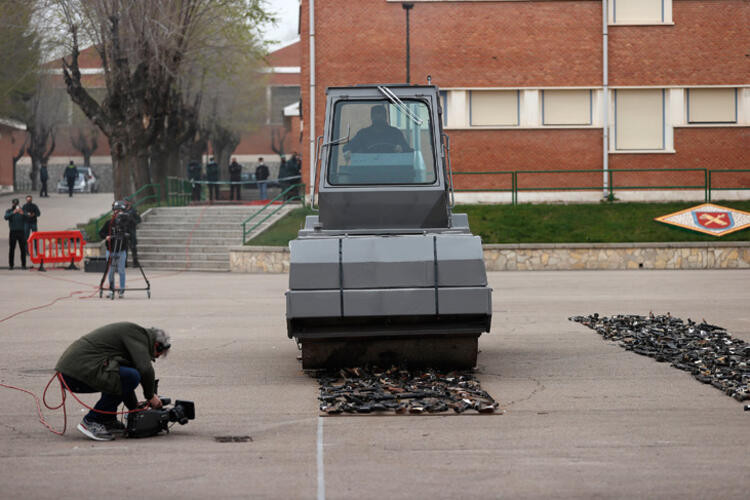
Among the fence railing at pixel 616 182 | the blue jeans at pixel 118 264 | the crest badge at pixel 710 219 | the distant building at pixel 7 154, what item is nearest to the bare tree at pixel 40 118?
the distant building at pixel 7 154

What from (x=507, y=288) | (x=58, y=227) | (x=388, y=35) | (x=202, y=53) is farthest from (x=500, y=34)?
(x=58, y=227)

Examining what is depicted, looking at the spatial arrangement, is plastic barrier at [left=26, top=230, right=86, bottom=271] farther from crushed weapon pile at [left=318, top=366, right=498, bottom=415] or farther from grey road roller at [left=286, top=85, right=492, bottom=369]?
crushed weapon pile at [left=318, top=366, right=498, bottom=415]

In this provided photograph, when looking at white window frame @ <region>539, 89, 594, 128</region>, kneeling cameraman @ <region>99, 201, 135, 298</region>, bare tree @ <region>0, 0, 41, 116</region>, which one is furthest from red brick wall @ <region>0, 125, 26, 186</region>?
Answer: kneeling cameraman @ <region>99, 201, 135, 298</region>

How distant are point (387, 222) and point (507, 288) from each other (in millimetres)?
11678

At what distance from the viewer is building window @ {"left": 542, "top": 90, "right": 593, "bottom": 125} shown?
35.8m

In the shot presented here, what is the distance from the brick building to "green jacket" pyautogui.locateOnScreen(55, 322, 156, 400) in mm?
27167

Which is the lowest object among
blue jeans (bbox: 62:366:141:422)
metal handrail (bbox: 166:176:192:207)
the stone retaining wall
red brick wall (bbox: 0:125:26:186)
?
the stone retaining wall

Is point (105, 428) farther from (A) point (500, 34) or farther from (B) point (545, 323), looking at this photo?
(A) point (500, 34)

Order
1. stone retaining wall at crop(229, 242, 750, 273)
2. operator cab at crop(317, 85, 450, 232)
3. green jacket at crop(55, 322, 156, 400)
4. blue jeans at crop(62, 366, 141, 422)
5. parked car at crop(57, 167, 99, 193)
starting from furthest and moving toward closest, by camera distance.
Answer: parked car at crop(57, 167, 99, 193) → stone retaining wall at crop(229, 242, 750, 273) → operator cab at crop(317, 85, 450, 232) → blue jeans at crop(62, 366, 141, 422) → green jacket at crop(55, 322, 156, 400)

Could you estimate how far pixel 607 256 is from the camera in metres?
29.4

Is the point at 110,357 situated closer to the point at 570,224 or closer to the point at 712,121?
the point at 570,224

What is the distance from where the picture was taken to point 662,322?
15188 mm

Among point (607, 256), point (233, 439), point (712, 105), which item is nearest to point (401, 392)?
point (233, 439)

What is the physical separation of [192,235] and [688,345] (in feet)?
74.6
